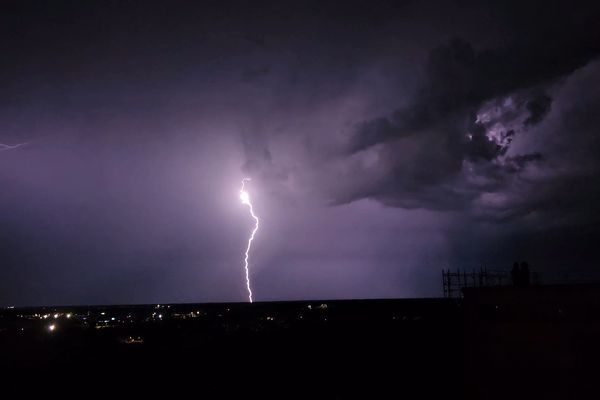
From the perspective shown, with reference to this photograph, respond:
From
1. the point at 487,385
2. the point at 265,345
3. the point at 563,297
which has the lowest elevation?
the point at 265,345

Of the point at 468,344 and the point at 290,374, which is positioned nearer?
the point at 468,344

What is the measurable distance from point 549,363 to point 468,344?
110cm

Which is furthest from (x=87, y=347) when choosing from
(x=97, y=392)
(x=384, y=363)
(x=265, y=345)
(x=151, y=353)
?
(x=384, y=363)

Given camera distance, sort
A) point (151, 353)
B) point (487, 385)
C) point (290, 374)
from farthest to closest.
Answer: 1. point (151, 353)
2. point (290, 374)
3. point (487, 385)

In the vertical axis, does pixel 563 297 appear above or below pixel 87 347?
above

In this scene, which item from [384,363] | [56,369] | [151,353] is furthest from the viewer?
[151,353]

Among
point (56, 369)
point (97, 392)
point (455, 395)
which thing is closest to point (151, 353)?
point (56, 369)

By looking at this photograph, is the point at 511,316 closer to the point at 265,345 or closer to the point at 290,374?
the point at 290,374

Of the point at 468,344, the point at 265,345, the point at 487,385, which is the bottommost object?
the point at 265,345

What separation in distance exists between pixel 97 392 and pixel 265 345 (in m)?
23.1

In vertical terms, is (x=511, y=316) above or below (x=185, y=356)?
above

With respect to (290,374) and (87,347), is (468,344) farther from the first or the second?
(87,347)

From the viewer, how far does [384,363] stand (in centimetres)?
A: 3061

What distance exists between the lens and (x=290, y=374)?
2805 cm
